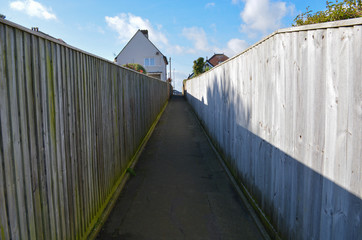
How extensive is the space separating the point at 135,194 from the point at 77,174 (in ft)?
6.11

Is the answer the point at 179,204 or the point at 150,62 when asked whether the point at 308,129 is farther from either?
the point at 150,62

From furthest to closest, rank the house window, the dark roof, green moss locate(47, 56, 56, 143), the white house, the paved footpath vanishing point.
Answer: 1. the dark roof
2. the house window
3. the white house
4. the paved footpath vanishing point
5. green moss locate(47, 56, 56, 143)

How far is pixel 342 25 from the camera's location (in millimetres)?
2014

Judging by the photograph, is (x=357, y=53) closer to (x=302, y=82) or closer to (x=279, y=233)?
(x=302, y=82)

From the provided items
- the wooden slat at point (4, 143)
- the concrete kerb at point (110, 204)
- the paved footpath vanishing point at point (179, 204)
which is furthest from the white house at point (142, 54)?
the wooden slat at point (4, 143)

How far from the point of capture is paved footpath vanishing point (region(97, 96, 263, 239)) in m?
3.66

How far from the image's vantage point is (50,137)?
2551mm

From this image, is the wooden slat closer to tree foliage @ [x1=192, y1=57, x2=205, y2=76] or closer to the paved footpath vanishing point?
the paved footpath vanishing point

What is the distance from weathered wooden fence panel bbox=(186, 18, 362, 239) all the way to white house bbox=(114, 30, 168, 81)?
35073mm

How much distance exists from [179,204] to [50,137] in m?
2.62

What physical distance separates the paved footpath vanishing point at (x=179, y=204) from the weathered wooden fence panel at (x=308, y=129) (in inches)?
21.9

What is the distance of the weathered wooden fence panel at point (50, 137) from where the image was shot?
6.35 feet

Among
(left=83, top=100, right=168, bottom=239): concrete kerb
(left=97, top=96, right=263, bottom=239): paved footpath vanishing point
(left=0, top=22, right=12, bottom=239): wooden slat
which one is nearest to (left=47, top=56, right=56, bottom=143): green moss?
(left=0, top=22, right=12, bottom=239): wooden slat

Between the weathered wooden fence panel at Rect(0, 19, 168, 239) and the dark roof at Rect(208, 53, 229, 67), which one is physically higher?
the dark roof at Rect(208, 53, 229, 67)
